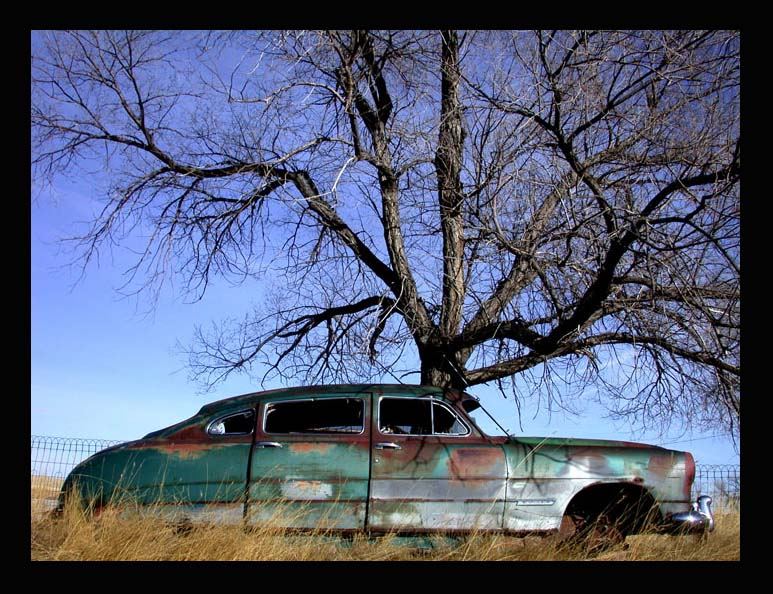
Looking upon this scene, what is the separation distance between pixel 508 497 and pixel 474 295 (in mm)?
3983

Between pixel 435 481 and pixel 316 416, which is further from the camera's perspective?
pixel 316 416

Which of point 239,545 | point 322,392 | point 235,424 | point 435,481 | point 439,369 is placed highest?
point 439,369

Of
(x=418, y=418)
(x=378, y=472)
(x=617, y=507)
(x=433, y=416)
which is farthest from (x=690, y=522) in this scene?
(x=378, y=472)

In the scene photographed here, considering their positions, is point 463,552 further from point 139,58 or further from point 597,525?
point 139,58

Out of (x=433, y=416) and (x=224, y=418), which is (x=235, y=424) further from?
(x=433, y=416)

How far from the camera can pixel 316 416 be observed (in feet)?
22.6

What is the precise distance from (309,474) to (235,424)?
869 mm

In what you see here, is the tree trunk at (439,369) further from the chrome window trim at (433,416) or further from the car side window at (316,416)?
the car side window at (316,416)

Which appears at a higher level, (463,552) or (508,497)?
(508,497)

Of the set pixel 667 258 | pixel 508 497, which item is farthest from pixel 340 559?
pixel 667 258

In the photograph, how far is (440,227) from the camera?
991 cm

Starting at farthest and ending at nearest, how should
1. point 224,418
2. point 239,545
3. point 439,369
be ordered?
1. point 439,369
2. point 224,418
3. point 239,545

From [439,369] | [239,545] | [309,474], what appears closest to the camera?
[239,545]

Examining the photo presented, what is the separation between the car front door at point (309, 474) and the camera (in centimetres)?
632
